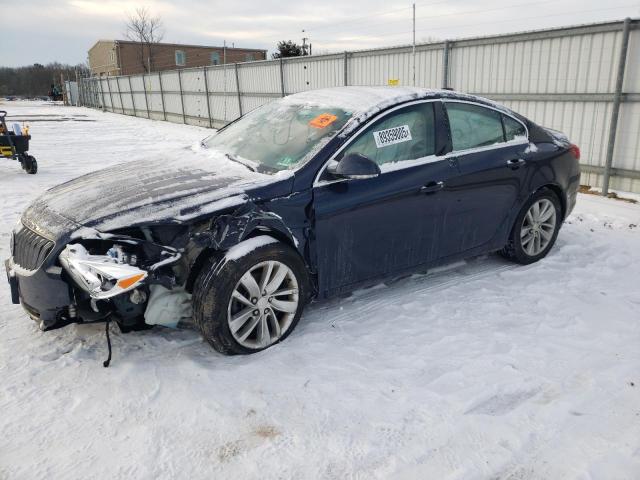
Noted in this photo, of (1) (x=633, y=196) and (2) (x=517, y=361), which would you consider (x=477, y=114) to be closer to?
(2) (x=517, y=361)

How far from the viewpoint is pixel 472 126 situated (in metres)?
4.29

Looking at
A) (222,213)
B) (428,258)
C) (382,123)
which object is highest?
(382,123)

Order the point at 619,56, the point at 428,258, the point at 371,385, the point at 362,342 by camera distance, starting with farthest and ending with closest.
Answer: the point at 619,56 < the point at 428,258 < the point at 362,342 < the point at 371,385

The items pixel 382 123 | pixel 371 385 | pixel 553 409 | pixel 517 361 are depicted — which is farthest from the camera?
pixel 382 123

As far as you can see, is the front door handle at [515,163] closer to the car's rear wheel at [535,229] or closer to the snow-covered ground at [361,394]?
the car's rear wheel at [535,229]

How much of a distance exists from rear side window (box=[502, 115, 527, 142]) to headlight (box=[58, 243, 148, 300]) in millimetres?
3301

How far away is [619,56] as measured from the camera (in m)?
7.13

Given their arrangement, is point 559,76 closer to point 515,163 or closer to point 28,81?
point 515,163

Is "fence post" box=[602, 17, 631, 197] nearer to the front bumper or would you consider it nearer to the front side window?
the front side window

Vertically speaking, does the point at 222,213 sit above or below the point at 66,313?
above

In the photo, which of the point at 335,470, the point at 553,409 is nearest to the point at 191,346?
the point at 335,470

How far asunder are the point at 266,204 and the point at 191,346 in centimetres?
104

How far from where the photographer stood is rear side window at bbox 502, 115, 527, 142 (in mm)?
4535

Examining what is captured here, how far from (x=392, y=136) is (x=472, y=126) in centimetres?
90
